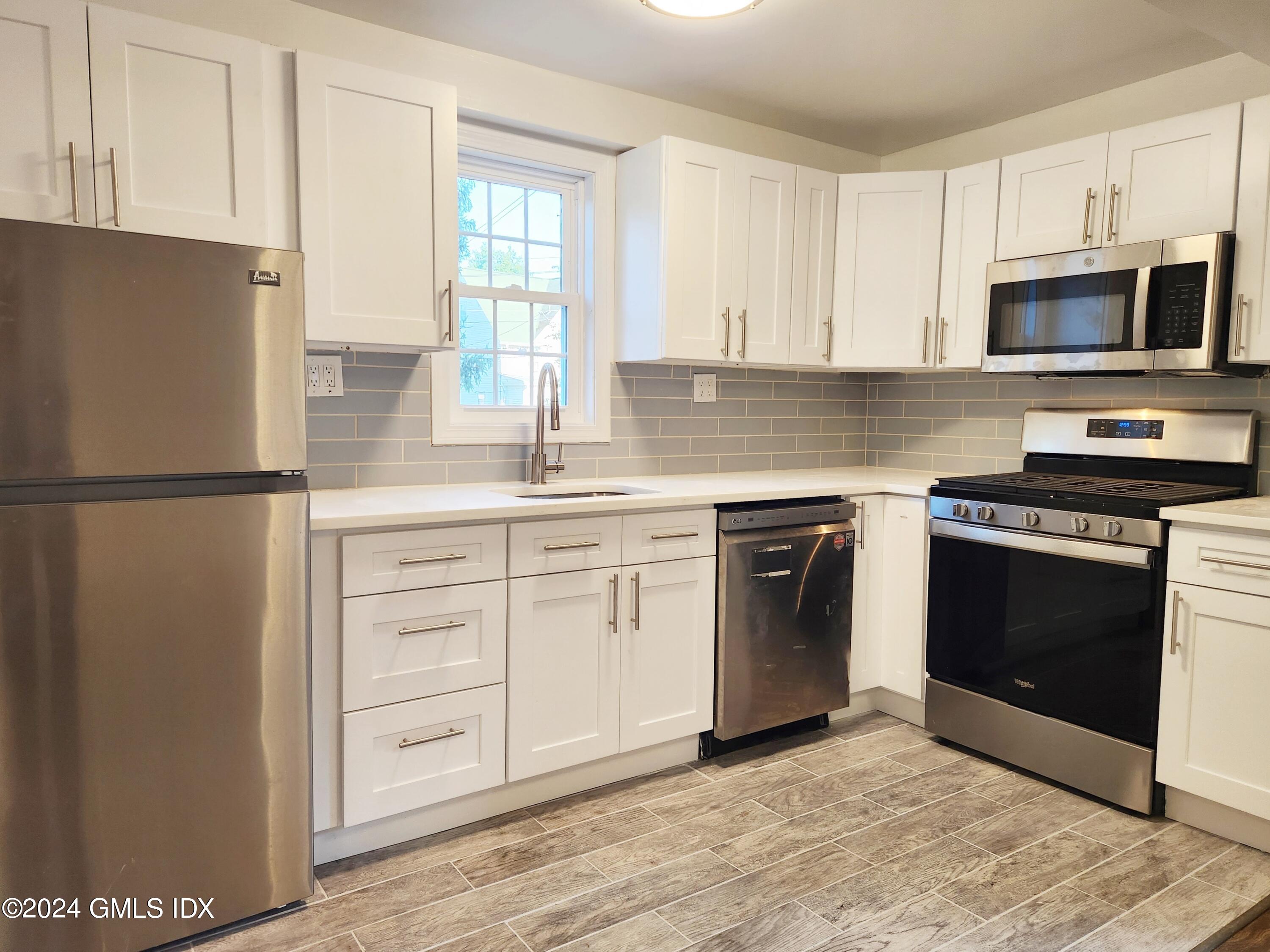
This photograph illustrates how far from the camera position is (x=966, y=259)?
125 inches

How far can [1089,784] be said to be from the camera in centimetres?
250

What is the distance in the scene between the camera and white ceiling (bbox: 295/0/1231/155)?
95.0 inches

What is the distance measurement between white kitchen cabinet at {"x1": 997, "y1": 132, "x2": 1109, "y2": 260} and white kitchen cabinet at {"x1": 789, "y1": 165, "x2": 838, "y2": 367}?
65 centimetres

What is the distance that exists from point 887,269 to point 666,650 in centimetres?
183

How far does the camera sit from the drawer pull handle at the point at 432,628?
2129 mm

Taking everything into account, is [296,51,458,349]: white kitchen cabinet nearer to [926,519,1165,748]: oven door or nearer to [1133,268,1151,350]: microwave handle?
[926,519,1165,748]: oven door

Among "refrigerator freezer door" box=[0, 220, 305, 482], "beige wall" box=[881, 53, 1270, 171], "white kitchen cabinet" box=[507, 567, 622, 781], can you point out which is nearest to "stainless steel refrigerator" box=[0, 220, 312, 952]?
"refrigerator freezer door" box=[0, 220, 305, 482]

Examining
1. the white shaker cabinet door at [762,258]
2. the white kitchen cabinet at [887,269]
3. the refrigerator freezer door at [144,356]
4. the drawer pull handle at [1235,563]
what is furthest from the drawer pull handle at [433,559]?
the drawer pull handle at [1235,563]

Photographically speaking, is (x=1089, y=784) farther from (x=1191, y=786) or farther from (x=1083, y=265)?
(x=1083, y=265)

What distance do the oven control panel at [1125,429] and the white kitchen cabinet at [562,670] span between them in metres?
1.89

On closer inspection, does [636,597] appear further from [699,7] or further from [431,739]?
[699,7]

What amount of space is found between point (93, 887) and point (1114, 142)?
3489 mm

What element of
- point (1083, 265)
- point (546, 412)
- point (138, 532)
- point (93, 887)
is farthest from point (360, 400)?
point (1083, 265)

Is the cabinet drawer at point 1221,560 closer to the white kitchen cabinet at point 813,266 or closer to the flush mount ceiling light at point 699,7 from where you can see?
the white kitchen cabinet at point 813,266
